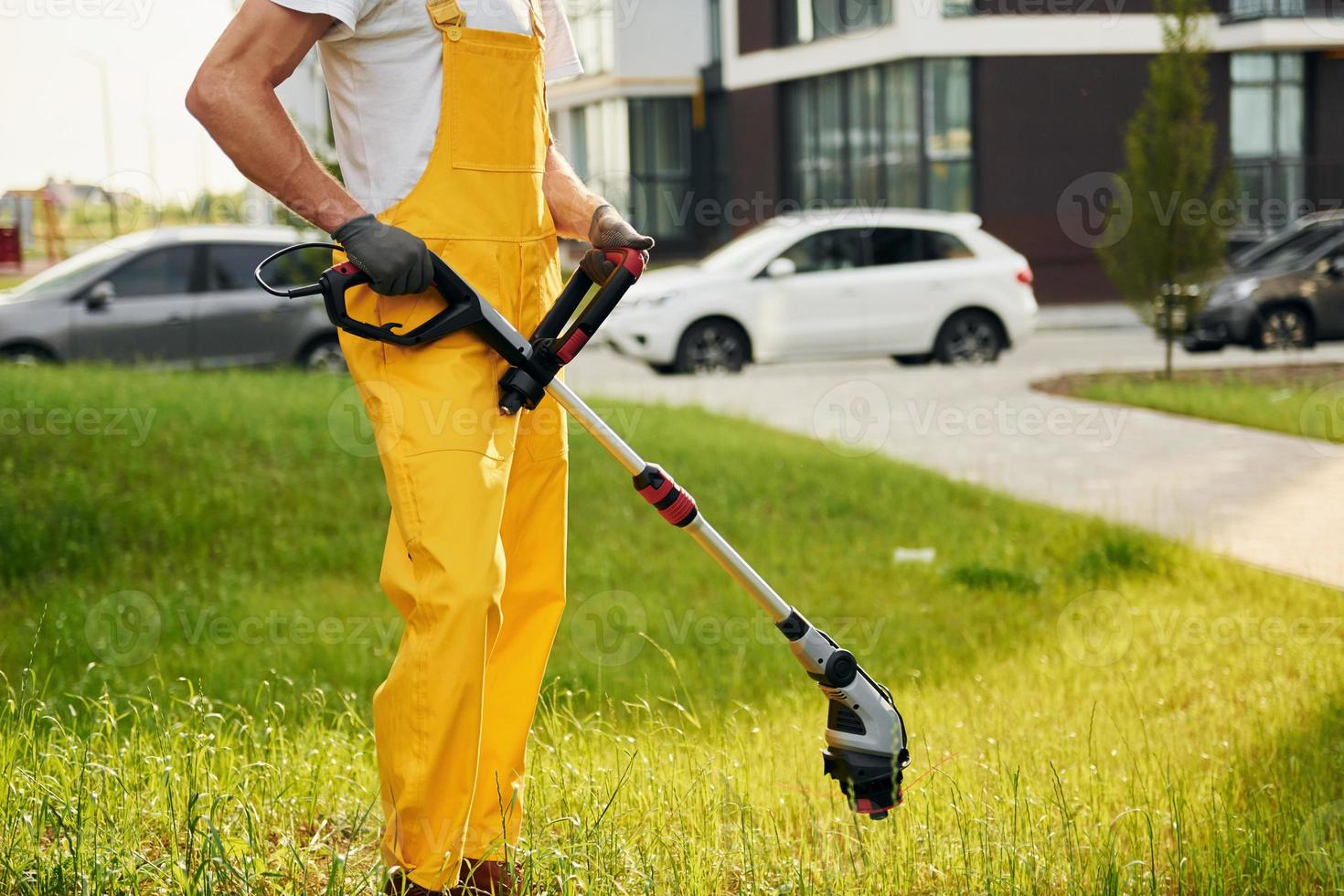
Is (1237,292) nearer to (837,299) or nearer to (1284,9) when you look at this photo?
(837,299)

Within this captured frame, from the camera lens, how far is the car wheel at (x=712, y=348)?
15805 millimetres

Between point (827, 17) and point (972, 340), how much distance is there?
1304cm

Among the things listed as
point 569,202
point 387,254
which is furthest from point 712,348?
point 387,254

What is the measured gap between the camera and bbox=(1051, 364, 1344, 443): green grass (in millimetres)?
11242

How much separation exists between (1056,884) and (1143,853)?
1.12 ft

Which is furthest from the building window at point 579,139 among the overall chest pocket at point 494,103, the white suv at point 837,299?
the overall chest pocket at point 494,103

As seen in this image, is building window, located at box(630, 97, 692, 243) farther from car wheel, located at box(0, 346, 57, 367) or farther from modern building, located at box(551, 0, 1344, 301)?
car wheel, located at box(0, 346, 57, 367)

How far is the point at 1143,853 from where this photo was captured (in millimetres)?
3184

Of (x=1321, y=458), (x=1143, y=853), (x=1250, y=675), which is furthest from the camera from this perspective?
(x=1321, y=458)

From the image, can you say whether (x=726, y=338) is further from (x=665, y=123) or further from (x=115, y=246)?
(x=665, y=123)

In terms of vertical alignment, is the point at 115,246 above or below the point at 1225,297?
above

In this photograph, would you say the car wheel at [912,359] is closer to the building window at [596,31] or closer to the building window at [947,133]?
the building window at [947,133]

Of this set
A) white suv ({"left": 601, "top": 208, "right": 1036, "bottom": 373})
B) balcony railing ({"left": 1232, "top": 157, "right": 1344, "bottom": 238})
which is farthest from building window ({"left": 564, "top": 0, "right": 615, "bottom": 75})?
white suv ({"left": 601, "top": 208, "right": 1036, "bottom": 373})

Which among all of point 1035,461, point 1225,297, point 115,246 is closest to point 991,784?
point 1035,461
